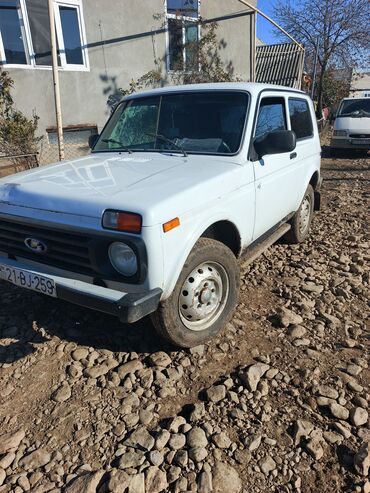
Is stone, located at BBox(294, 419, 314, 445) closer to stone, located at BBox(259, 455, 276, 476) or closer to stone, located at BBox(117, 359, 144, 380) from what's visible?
stone, located at BBox(259, 455, 276, 476)

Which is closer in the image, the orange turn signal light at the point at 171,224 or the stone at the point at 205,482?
the stone at the point at 205,482

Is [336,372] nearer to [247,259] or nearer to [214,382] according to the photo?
[214,382]

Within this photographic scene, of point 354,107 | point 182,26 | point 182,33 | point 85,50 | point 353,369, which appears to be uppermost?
point 182,26

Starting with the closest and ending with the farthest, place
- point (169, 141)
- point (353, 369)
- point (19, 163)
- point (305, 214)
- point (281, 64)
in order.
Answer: point (353, 369) < point (169, 141) < point (305, 214) < point (19, 163) < point (281, 64)

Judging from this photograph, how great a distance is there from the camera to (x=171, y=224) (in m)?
2.52

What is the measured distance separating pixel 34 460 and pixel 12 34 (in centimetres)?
939

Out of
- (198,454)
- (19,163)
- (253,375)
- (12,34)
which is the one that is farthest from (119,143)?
(12,34)

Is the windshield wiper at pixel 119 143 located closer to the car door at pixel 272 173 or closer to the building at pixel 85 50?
the car door at pixel 272 173

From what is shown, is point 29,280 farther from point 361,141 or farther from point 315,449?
point 361,141

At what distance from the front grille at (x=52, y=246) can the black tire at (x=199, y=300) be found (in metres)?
0.59

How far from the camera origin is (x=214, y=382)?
9.30 feet

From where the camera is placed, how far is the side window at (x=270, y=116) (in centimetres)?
376

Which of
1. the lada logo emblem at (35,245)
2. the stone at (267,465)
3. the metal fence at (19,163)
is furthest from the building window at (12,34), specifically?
the stone at (267,465)

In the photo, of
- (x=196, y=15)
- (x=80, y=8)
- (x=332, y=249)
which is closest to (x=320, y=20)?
(x=196, y=15)
